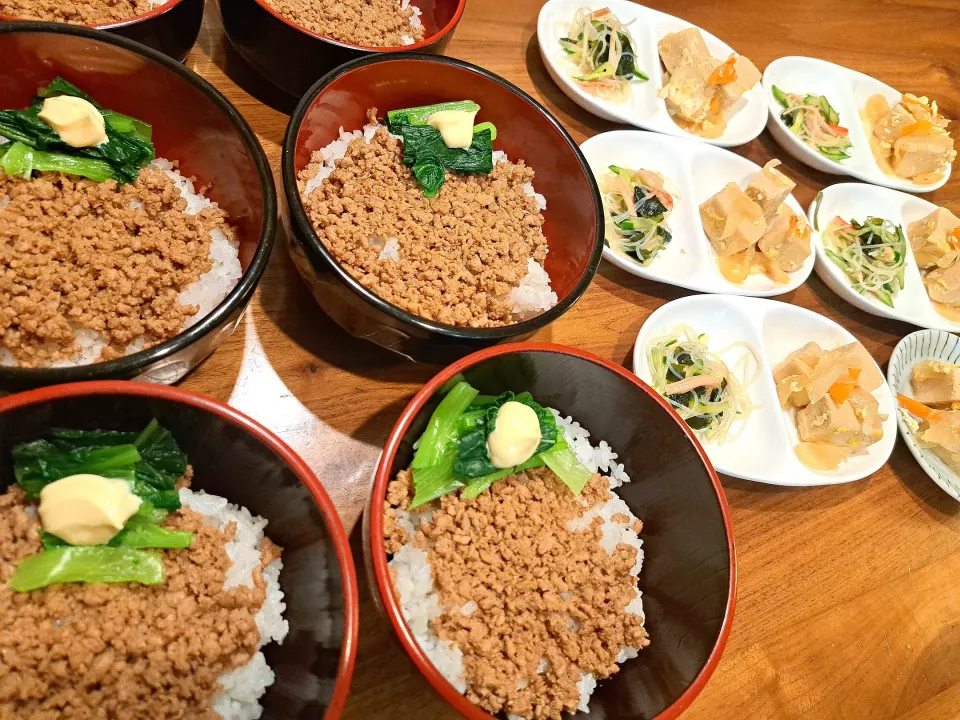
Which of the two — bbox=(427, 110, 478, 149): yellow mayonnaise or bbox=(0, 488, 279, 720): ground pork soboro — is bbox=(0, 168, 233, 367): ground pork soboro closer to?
bbox=(0, 488, 279, 720): ground pork soboro

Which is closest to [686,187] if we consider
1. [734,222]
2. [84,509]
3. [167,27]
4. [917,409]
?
[734,222]

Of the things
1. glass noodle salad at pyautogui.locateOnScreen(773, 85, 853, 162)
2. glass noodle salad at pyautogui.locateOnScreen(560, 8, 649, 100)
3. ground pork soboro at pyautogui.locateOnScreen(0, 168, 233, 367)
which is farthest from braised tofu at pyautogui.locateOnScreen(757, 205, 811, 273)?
ground pork soboro at pyautogui.locateOnScreen(0, 168, 233, 367)

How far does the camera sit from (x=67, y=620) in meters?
1.14

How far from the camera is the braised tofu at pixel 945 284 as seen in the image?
8.63 feet

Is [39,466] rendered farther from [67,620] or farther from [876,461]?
[876,461]

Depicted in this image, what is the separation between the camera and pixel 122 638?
1.14m

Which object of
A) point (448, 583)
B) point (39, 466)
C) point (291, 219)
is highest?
point (291, 219)

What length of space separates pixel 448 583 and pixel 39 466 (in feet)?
2.63

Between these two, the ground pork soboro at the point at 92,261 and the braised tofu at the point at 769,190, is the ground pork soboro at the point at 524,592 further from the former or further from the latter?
the braised tofu at the point at 769,190

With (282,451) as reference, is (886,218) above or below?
below

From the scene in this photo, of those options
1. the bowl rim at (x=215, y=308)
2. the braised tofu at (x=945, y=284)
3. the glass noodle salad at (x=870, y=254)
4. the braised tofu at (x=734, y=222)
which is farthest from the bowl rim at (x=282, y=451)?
the braised tofu at (x=945, y=284)

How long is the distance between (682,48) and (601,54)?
40 centimetres

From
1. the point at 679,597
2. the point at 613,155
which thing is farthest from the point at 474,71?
the point at 679,597

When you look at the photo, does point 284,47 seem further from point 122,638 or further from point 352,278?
point 122,638
